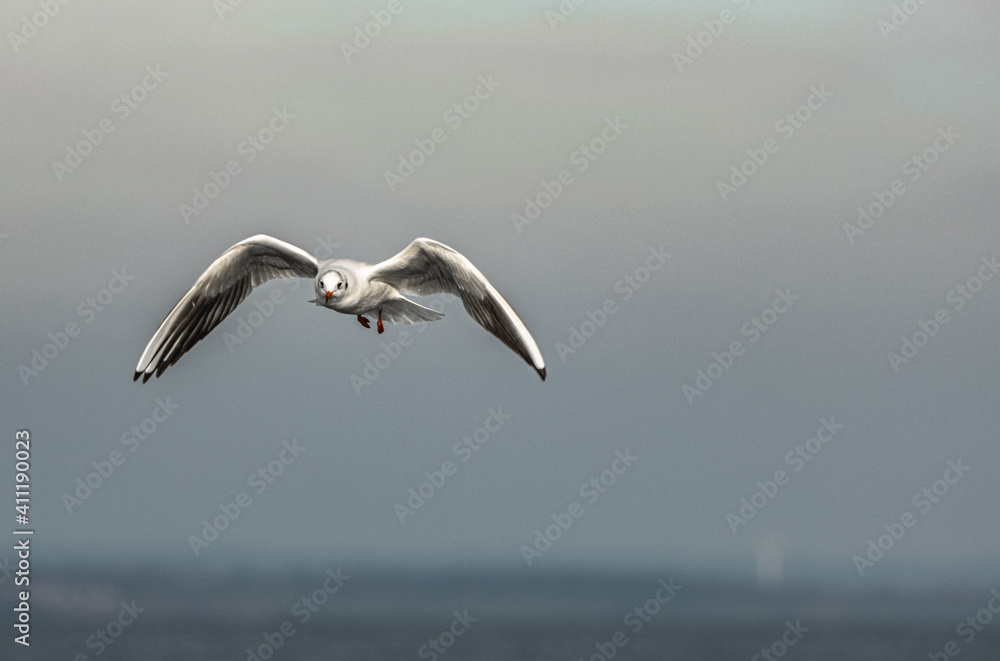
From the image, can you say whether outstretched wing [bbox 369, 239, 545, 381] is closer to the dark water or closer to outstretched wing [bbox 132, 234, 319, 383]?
outstretched wing [bbox 132, 234, 319, 383]

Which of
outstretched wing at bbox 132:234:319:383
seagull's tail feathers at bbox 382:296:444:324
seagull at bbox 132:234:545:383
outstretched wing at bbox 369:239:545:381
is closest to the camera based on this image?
outstretched wing at bbox 369:239:545:381

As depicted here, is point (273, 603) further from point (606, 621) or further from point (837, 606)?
point (837, 606)

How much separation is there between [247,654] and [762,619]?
9109 cm

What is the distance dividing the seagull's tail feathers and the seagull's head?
158cm

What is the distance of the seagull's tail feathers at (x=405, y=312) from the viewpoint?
70.0ft

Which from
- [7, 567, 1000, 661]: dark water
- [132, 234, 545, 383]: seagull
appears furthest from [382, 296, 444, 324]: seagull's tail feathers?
[7, 567, 1000, 661]: dark water

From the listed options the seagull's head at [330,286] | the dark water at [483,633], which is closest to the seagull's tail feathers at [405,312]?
the seagull's head at [330,286]

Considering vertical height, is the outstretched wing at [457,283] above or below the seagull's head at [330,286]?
above

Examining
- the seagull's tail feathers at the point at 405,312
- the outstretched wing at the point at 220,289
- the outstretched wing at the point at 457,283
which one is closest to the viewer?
the outstretched wing at the point at 457,283

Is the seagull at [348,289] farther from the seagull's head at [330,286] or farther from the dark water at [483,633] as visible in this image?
the dark water at [483,633]

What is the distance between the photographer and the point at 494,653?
13300 cm

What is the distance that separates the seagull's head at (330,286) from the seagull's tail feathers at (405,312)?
1582 millimetres

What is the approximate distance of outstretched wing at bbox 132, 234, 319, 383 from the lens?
846 inches

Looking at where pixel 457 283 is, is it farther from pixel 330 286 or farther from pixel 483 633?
pixel 483 633
